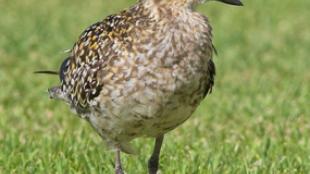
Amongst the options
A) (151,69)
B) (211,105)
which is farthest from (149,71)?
(211,105)

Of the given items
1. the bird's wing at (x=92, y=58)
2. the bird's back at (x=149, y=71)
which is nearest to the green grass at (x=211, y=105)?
the bird's wing at (x=92, y=58)

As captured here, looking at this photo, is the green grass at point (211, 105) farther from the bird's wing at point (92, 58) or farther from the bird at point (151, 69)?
the bird at point (151, 69)

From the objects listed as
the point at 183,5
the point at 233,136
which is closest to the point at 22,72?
the point at 233,136

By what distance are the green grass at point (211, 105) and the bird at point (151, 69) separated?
1.02 m

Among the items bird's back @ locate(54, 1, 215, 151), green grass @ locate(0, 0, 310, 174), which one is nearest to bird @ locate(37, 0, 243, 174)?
bird's back @ locate(54, 1, 215, 151)

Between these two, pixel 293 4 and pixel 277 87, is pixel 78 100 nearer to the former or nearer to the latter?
pixel 277 87

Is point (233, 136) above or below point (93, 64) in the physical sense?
below

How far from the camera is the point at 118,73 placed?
6.88 meters

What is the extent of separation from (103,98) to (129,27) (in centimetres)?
51

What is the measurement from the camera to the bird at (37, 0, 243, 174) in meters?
6.74

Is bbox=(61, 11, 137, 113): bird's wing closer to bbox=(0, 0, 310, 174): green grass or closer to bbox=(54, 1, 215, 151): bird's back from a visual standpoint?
bbox=(54, 1, 215, 151): bird's back

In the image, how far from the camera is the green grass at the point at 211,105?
837cm

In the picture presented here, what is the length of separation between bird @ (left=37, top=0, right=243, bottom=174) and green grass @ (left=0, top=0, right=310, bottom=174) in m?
1.02

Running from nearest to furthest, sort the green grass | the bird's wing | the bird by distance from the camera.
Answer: the bird < the bird's wing < the green grass
